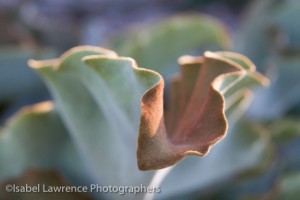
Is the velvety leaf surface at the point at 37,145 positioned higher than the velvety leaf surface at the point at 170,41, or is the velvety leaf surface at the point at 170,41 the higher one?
the velvety leaf surface at the point at 170,41

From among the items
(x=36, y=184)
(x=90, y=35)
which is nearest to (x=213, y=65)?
(x=36, y=184)

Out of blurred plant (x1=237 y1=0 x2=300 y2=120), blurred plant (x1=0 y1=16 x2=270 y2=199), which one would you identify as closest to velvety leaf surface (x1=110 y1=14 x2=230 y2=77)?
blurred plant (x1=0 y1=16 x2=270 y2=199)

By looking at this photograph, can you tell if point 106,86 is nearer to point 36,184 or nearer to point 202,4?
point 36,184

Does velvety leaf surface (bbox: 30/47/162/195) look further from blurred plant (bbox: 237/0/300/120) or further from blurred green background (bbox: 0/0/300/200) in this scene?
blurred plant (bbox: 237/0/300/120)

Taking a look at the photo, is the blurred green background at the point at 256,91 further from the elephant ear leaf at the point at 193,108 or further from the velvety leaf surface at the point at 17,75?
the elephant ear leaf at the point at 193,108

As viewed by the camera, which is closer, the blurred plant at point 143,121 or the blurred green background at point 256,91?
the blurred plant at point 143,121

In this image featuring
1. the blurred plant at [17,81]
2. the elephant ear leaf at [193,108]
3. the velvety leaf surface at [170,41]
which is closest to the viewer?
the elephant ear leaf at [193,108]

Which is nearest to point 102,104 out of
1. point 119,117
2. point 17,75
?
point 119,117

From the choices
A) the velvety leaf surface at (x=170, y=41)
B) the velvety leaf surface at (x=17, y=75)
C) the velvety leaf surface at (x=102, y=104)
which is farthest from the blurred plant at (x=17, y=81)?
the velvety leaf surface at (x=102, y=104)
